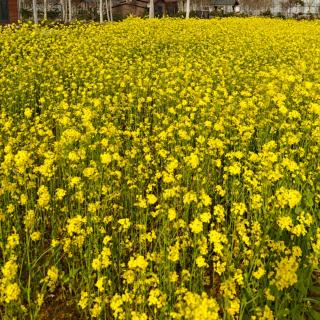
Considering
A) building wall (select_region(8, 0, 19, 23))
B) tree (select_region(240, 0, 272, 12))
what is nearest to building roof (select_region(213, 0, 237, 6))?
tree (select_region(240, 0, 272, 12))

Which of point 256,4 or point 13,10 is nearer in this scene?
point 13,10

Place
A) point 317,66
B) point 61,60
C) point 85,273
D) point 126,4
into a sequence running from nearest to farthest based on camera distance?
point 85,273
point 317,66
point 61,60
point 126,4

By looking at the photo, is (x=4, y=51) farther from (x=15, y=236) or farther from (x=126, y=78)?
(x=15, y=236)

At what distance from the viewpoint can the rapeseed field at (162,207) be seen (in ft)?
12.0

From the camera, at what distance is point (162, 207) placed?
4734mm

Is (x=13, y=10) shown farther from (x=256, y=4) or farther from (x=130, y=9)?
(x=256, y=4)

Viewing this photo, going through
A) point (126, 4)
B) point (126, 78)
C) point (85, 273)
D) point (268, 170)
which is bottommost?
point (85, 273)

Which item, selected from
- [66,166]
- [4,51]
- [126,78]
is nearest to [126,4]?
[4,51]

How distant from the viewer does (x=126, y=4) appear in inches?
2068

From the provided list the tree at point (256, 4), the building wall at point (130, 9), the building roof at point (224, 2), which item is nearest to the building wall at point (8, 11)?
the building wall at point (130, 9)

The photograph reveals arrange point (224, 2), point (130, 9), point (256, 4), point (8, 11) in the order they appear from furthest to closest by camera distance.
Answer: point (256, 4), point (224, 2), point (130, 9), point (8, 11)

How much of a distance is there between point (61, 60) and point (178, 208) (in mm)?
8189

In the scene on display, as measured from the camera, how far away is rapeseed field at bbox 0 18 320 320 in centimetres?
364

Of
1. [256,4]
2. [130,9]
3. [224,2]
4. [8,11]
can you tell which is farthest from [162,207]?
[256,4]
